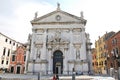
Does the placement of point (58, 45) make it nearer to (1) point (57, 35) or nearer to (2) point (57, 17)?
(1) point (57, 35)

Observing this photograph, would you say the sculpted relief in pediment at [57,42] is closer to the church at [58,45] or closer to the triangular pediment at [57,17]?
the church at [58,45]

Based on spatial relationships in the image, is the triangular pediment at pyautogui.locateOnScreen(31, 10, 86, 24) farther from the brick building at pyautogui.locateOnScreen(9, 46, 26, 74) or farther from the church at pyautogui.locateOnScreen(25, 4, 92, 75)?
the brick building at pyautogui.locateOnScreen(9, 46, 26, 74)

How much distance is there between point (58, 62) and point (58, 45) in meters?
3.38

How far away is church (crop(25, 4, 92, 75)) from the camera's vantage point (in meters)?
28.9

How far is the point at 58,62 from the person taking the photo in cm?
2981

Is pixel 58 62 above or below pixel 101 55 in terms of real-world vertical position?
below

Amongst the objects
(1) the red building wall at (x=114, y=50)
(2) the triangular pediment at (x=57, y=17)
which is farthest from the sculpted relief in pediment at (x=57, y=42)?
(1) the red building wall at (x=114, y=50)

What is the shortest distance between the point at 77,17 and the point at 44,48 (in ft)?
30.5

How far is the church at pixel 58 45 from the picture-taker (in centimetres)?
2886

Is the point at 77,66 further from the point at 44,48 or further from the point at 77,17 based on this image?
the point at 77,17

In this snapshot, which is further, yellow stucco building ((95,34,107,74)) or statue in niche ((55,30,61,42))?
yellow stucco building ((95,34,107,74))

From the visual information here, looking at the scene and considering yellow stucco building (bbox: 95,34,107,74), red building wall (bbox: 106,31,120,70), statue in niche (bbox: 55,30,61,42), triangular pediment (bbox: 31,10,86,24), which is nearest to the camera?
statue in niche (bbox: 55,30,61,42)

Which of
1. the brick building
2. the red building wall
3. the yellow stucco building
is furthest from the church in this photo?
the yellow stucco building

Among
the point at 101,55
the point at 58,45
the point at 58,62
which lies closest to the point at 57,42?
the point at 58,45
